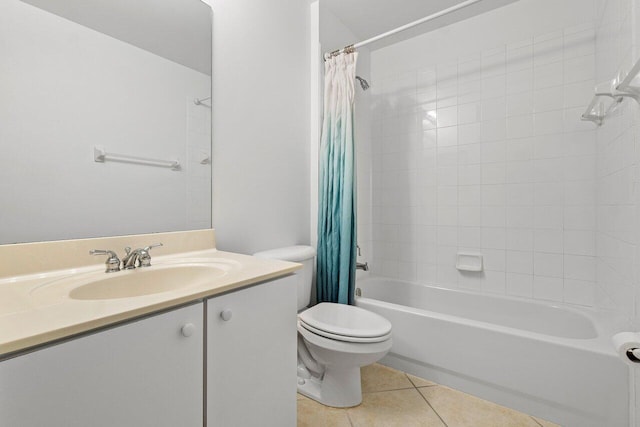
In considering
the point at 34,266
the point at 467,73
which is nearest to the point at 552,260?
the point at 467,73

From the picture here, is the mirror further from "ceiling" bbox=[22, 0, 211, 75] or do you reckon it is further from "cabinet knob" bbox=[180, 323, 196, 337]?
"cabinet knob" bbox=[180, 323, 196, 337]

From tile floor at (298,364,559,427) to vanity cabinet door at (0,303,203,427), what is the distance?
2.85 feet

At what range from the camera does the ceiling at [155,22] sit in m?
1.05

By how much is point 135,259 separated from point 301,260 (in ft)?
2.83

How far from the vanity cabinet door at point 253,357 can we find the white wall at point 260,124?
67cm

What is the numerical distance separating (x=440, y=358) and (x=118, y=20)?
85.0 inches

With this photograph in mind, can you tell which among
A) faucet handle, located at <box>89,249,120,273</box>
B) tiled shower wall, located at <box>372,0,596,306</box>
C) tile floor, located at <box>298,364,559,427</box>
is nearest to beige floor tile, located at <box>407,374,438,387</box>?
tile floor, located at <box>298,364,559,427</box>

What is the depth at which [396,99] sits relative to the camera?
2.60m

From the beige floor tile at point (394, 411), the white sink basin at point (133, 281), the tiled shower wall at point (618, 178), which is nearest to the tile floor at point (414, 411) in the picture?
the beige floor tile at point (394, 411)

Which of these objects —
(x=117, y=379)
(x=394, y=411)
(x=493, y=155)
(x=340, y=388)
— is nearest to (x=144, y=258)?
(x=117, y=379)

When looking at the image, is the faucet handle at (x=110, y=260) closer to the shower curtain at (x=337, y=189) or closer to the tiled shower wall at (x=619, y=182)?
the shower curtain at (x=337, y=189)

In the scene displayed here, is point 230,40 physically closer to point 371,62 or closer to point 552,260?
point 371,62

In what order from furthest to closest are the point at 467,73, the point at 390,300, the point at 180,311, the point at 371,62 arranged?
the point at 371,62 → the point at 390,300 → the point at 467,73 → the point at 180,311

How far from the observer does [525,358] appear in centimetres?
140
